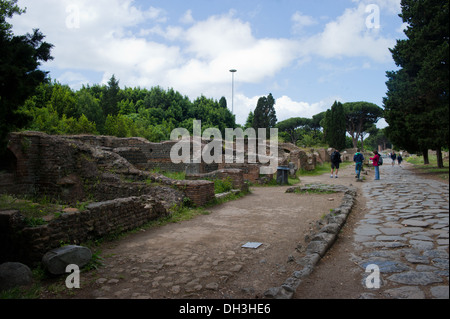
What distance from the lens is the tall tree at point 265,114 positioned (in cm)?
5012

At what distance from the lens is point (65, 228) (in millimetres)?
4402

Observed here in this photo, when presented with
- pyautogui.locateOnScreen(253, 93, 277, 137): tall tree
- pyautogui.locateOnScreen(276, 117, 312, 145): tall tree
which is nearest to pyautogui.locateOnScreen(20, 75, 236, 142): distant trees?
pyautogui.locateOnScreen(253, 93, 277, 137): tall tree

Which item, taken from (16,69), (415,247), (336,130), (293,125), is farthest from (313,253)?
(293,125)

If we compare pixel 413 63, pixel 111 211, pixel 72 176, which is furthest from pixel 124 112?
pixel 413 63

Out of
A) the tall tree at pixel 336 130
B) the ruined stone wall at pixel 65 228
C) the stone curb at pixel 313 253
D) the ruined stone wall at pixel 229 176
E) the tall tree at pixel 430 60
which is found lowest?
the stone curb at pixel 313 253

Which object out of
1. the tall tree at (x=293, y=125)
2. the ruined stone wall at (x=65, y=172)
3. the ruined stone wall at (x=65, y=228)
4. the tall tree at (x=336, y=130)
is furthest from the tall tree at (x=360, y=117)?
the ruined stone wall at (x=65, y=228)

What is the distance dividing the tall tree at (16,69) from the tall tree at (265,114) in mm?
46154

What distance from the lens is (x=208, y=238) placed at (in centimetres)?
533

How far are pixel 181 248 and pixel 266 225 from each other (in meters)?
2.29

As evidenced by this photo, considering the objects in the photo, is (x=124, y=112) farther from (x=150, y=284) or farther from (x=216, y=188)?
(x=150, y=284)

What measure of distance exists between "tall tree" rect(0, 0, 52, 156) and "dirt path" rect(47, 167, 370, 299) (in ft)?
7.67

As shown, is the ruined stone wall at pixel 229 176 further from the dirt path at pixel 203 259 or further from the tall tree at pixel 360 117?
the tall tree at pixel 360 117

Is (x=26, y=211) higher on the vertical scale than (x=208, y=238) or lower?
higher

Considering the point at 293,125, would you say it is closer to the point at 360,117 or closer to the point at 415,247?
the point at 360,117
